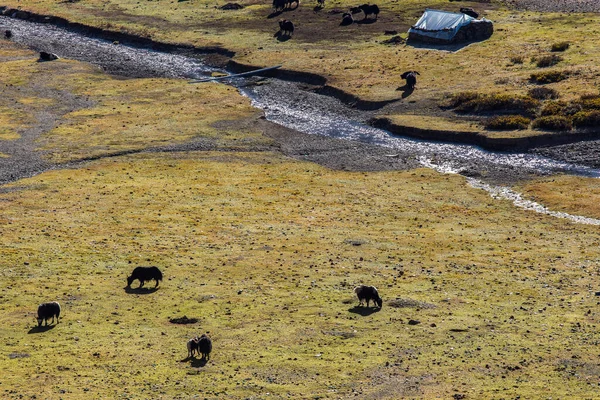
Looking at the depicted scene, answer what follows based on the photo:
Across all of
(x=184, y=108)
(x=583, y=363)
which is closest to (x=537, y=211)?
(x=583, y=363)

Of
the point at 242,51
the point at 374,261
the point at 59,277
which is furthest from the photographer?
the point at 242,51

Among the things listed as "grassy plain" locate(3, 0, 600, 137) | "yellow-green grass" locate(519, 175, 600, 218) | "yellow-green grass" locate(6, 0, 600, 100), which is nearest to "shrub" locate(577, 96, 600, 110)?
"grassy plain" locate(3, 0, 600, 137)

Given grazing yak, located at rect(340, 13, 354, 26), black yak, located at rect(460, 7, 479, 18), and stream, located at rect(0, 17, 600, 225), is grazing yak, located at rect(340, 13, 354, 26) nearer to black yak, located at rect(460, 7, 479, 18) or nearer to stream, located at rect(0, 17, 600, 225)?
black yak, located at rect(460, 7, 479, 18)

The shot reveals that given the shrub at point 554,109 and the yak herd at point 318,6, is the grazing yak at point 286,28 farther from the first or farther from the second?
the shrub at point 554,109

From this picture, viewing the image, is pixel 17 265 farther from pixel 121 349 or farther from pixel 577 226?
pixel 577 226

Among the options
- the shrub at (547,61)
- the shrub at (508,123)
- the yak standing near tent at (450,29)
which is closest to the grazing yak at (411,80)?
the shrub at (547,61)

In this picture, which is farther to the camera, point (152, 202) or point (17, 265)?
point (152, 202)

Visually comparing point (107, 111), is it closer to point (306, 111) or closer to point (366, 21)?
point (306, 111)
